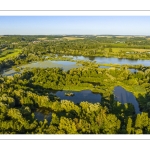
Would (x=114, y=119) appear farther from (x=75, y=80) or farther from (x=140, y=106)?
(x=75, y=80)

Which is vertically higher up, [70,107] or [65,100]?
[65,100]

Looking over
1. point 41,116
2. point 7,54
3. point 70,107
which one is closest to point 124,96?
point 70,107

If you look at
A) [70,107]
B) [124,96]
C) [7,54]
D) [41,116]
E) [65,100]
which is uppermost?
[7,54]

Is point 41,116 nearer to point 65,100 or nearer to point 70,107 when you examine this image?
point 65,100

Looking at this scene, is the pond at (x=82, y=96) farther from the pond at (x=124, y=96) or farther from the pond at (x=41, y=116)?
the pond at (x=41, y=116)

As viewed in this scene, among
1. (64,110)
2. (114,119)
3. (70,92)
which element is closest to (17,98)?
(64,110)

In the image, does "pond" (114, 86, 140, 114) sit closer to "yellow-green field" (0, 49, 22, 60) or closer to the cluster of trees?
the cluster of trees

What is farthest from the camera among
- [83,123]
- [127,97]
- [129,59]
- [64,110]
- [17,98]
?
[129,59]
